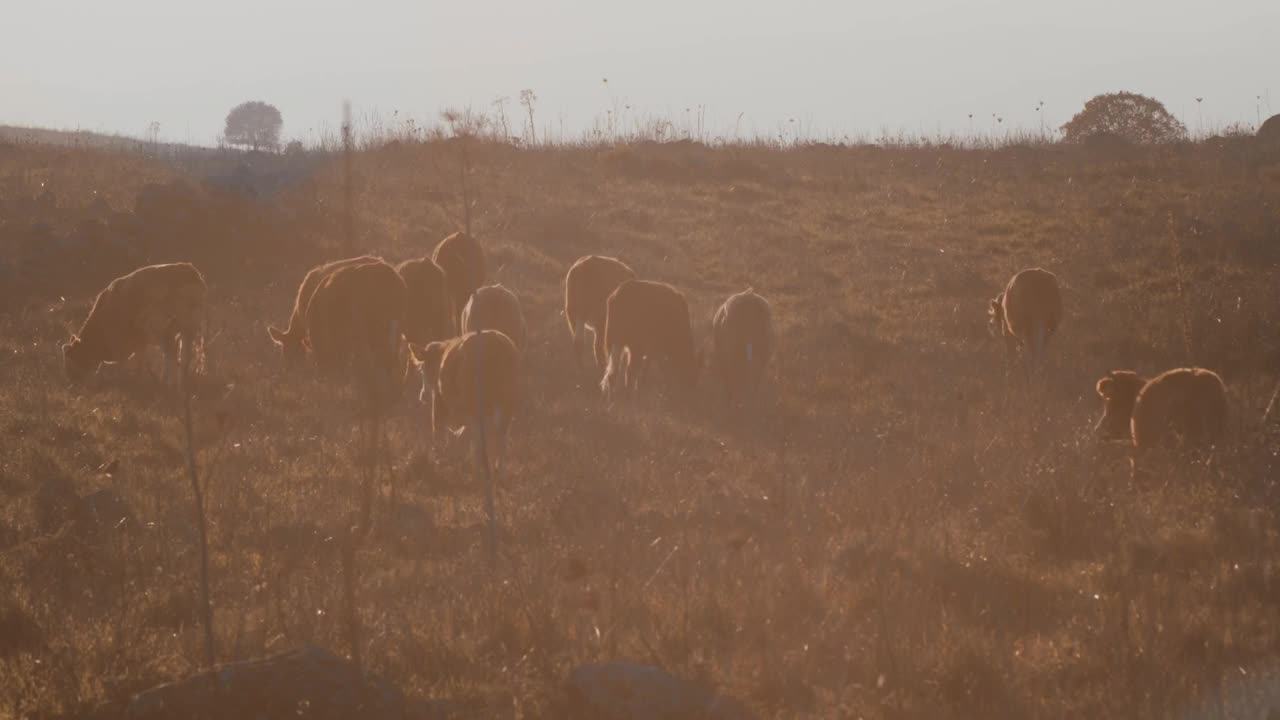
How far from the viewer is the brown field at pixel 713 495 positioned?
23.5 feet

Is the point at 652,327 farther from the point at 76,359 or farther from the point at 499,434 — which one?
the point at 76,359

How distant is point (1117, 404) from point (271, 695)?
9.11 m

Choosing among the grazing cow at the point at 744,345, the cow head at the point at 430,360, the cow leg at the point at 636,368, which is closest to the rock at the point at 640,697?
the cow head at the point at 430,360

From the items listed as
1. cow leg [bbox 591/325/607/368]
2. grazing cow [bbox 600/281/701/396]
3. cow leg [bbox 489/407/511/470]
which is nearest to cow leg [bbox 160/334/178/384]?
cow leg [bbox 489/407/511/470]

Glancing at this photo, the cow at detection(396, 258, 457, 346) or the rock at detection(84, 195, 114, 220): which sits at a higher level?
the rock at detection(84, 195, 114, 220)

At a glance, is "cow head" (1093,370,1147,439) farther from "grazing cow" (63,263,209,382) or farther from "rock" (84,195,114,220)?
A: "rock" (84,195,114,220)

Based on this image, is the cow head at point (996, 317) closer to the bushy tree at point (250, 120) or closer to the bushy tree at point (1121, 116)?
the bushy tree at point (1121, 116)

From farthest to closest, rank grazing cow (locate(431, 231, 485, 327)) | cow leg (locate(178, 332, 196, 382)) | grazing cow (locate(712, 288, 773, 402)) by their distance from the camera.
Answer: grazing cow (locate(431, 231, 485, 327))
grazing cow (locate(712, 288, 773, 402))
cow leg (locate(178, 332, 196, 382))

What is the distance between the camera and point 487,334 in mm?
13156

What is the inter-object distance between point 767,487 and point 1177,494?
3273 millimetres

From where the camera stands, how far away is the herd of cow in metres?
12.7

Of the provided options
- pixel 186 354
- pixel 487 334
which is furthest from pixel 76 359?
pixel 186 354

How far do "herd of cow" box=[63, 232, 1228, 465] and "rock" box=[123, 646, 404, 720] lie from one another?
5357 mm

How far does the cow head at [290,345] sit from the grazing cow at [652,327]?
3.61 m
